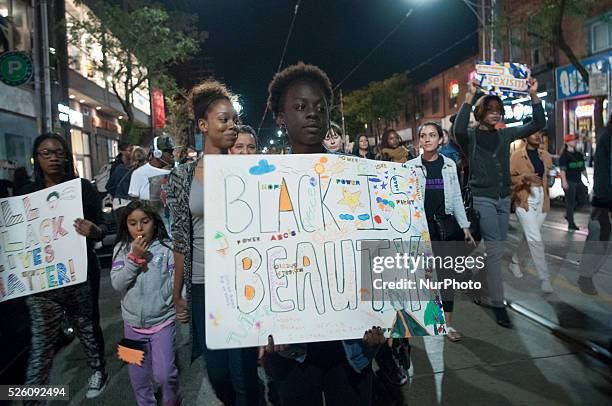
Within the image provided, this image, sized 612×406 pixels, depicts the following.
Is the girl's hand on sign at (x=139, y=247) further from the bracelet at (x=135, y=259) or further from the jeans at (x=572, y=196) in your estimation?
the jeans at (x=572, y=196)

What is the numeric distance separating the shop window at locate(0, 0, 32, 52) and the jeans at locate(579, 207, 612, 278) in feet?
56.3

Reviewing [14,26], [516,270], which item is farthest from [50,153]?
[14,26]

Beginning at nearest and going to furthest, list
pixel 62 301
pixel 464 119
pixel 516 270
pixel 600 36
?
pixel 62 301 < pixel 464 119 < pixel 516 270 < pixel 600 36

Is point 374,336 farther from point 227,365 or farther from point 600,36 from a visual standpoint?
point 600,36

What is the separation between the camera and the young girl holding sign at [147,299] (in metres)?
3.04

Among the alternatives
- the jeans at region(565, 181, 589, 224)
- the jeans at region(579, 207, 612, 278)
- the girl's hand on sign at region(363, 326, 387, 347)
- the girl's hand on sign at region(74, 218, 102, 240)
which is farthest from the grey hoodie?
the jeans at region(565, 181, 589, 224)

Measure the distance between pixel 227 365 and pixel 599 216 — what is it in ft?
15.1

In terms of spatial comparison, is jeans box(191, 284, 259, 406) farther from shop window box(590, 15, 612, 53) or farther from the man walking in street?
shop window box(590, 15, 612, 53)

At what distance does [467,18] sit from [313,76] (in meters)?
33.3

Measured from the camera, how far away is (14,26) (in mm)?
18094

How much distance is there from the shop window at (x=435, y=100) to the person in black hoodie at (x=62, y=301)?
144ft

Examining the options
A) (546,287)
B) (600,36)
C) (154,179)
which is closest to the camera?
(546,287)

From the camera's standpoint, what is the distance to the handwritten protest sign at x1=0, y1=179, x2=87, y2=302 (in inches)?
122

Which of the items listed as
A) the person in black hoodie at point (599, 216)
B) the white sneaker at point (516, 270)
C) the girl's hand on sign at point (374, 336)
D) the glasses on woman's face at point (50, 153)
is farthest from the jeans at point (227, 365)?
the white sneaker at point (516, 270)
